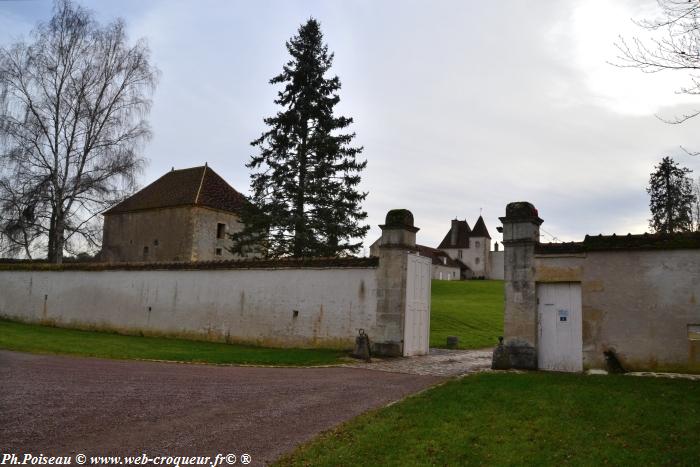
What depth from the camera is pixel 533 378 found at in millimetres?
9258

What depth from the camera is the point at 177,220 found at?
33.8 m

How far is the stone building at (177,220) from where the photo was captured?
110ft

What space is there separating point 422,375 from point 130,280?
1415cm

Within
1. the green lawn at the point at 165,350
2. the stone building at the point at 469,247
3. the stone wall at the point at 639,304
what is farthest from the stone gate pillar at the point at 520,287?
the stone building at the point at 469,247

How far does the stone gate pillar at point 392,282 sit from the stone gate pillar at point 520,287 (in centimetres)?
294

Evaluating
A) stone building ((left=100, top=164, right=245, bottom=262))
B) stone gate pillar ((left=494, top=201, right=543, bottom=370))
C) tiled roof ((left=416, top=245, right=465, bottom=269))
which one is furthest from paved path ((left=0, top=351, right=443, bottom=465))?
tiled roof ((left=416, top=245, right=465, bottom=269))

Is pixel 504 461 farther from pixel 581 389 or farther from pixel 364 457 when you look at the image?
pixel 581 389

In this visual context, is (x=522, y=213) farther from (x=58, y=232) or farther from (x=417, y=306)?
(x=58, y=232)

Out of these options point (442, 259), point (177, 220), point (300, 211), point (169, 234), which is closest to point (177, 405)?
point (300, 211)

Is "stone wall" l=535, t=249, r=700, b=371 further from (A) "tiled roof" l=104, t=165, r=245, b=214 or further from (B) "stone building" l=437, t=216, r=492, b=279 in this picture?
(B) "stone building" l=437, t=216, r=492, b=279

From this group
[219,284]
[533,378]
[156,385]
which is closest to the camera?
[156,385]

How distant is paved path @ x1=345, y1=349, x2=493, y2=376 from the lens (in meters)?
11.0

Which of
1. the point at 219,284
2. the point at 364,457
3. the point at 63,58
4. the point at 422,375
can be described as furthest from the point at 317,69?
the point at 364,457

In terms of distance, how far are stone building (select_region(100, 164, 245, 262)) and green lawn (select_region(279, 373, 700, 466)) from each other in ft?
91.0
